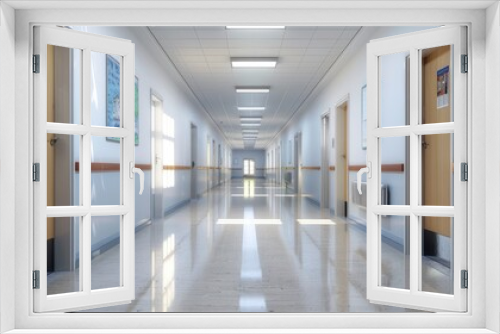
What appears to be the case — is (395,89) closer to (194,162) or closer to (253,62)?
(253,62)

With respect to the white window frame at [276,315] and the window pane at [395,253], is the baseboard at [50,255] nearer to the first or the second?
the white window frame at [276,315]

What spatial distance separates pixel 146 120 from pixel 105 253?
9.26 ft

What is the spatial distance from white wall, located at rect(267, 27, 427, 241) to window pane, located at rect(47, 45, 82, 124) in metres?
3.62

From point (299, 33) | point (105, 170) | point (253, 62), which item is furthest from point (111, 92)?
point (253, 62)

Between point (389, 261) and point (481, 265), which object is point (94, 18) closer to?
point (481, 265)

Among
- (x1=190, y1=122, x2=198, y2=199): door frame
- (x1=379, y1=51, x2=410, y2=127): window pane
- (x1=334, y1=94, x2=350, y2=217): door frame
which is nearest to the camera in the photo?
(x1=379, y1=51, x2=410, y2=127): window pane

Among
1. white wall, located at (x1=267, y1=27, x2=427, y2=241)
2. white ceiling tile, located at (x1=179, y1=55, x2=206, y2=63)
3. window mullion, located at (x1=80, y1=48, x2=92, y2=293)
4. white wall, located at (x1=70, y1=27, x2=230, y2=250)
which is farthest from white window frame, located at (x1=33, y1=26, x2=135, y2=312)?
white ceiling tile, located at (x1=179, y1=55, x2=206, y2=63)

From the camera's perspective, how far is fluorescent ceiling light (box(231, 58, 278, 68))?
7520 mm

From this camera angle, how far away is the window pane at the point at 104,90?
4363 mm

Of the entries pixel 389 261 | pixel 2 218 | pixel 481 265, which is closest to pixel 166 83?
pixel 389 261

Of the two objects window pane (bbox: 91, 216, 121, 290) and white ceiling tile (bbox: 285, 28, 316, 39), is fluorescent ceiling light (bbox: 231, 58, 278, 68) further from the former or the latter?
window pane (bbox: 91, 216, 121, 290)

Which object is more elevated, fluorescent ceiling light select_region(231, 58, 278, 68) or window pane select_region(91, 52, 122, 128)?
fluorescent ceiling light select_region(231, 58, 278, 68)

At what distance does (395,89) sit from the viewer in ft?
17.0

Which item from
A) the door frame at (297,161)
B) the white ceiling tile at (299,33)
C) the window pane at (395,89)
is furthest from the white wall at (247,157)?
the window pane at (395,89)
